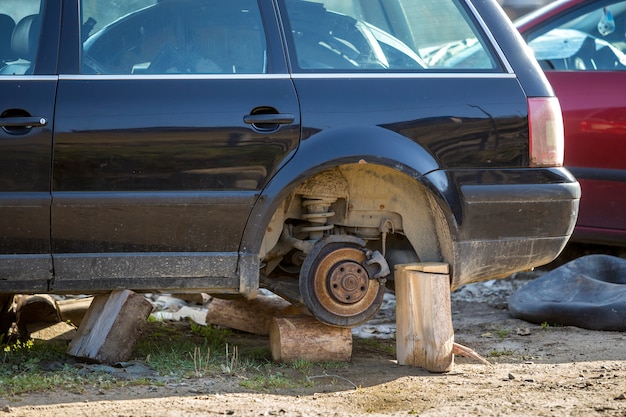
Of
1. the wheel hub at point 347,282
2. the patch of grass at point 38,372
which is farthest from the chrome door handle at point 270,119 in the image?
the patch of grass at point 38,372

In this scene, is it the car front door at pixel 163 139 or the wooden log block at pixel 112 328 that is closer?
the car front door at pixel 163 139

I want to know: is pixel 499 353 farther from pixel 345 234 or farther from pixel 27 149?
pixel 27 149

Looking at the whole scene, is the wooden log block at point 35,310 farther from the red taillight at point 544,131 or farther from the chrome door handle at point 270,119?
the red taillight at point 544,131

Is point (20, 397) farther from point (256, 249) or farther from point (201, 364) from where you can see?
point (256, 249)

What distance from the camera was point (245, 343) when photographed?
5473 millimetres

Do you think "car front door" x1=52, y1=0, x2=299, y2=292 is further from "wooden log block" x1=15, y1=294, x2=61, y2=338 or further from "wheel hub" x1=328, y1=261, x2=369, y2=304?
"wooden log block" x1=15, y1=294, x2=61, y2=338

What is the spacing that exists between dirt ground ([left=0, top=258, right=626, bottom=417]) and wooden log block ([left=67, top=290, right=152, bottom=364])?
1.48 feet

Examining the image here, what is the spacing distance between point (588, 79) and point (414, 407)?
10.3ft

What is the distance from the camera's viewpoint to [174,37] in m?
4.45

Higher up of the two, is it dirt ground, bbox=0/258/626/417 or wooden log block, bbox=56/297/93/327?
wooden log block, bbox=56/297/93/327

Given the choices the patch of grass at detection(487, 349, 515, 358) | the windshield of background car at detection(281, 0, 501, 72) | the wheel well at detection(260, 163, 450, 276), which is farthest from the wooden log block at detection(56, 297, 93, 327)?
the patch of grass at detection(487, 349, 515, 358)

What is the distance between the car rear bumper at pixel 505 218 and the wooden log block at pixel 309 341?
65cm

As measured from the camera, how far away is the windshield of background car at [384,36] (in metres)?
4.53

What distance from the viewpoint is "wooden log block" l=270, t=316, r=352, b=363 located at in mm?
→ 4754
